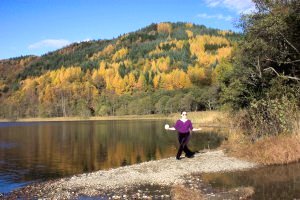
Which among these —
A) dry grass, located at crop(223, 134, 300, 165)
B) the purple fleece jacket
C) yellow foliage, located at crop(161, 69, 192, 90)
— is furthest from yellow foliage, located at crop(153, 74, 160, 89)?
the purple fleece jacket

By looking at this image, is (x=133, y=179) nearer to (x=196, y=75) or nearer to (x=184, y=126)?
(x=184, y=126)

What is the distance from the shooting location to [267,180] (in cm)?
1677

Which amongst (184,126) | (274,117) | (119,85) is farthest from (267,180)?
(119,85)

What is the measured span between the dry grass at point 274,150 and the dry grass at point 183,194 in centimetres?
650

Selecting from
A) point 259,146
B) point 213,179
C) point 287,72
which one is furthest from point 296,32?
point 213,179

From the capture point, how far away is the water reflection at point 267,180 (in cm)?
1457

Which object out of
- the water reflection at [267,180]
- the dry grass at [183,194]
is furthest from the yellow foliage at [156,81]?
the dry grass at [183,194]

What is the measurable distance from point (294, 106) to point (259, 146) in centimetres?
337

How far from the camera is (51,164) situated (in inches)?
1178

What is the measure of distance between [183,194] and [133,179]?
4.09 m

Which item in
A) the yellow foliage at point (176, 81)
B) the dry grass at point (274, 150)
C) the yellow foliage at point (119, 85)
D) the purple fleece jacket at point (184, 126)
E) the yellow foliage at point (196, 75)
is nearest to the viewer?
the dry grass at point (274, 150)

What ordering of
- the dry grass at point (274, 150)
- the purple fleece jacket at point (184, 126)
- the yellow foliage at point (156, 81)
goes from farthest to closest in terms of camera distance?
the yellow foliage at point (156, 81) < the purple fleece jacket at point (184, 126) < the dry grass at point (274, 150)

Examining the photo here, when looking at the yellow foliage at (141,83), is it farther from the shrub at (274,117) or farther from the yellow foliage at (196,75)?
the shrub at (274,117)

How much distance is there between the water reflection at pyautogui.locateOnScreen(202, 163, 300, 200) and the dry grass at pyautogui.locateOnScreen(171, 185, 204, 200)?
4.74ft
